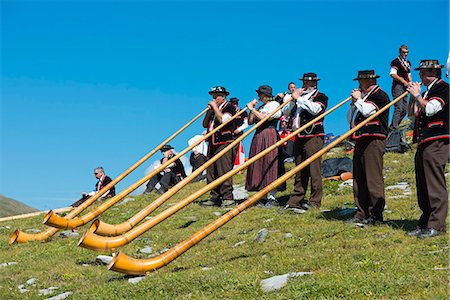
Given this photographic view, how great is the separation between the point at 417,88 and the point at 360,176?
1884 mm

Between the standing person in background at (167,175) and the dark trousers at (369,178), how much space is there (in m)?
8.82

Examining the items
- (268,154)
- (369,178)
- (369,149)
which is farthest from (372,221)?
(268,154)

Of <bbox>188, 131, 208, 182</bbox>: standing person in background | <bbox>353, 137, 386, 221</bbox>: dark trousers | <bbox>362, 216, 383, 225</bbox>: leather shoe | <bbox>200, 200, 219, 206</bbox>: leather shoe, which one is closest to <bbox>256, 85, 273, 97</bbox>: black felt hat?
<bbox>200, 200, 219, 206</bbox>: leather shoe

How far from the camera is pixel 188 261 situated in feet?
28.8

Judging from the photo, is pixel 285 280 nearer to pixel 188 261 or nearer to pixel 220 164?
pixel 188 261

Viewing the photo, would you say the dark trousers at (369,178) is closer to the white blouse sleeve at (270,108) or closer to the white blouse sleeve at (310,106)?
the white blouse sleeve at (310,106)

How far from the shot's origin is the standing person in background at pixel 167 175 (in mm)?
18344

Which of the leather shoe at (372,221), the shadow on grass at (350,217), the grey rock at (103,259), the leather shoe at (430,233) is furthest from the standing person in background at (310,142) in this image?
the grey rock at (103,259)

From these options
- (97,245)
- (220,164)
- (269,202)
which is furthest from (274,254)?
(220,164)

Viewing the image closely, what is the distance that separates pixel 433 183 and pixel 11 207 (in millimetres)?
22289

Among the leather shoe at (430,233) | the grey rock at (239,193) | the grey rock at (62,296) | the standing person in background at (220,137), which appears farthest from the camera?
the grey rock at (239,193)

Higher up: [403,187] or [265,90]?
[265,90]

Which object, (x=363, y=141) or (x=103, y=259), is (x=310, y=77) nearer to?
(x=363, y=141)

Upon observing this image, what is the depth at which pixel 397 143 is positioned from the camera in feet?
59.7
